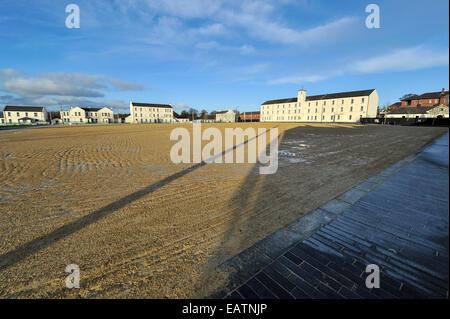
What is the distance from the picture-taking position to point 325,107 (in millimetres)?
73375

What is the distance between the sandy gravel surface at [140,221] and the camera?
2.43 meters

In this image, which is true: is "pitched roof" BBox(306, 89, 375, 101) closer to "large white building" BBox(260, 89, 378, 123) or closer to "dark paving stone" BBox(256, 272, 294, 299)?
"large white building" BBox(260, 89, 378, 123)

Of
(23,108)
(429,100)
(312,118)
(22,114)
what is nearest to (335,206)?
(312,118)

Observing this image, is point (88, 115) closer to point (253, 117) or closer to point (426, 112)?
point (253, 117)

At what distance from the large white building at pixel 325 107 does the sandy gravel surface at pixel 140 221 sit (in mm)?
69755

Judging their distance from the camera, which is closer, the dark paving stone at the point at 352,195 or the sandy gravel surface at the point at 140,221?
the sandy gravel surface at the point at 140,221

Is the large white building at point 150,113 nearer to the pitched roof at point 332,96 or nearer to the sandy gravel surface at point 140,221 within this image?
the pitched roof at point 332,96

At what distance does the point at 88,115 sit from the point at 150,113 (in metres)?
25.3

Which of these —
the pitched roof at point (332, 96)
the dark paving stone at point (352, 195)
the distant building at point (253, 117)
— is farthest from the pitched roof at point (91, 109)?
the dark paving stone at point (352, 195)

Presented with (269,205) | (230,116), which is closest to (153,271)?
(269,205)

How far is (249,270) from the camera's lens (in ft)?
8.36

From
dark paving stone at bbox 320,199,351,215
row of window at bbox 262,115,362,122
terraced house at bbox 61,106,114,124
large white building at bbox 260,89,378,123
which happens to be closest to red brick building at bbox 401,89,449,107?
large white building at bbox 260,89,378,123
